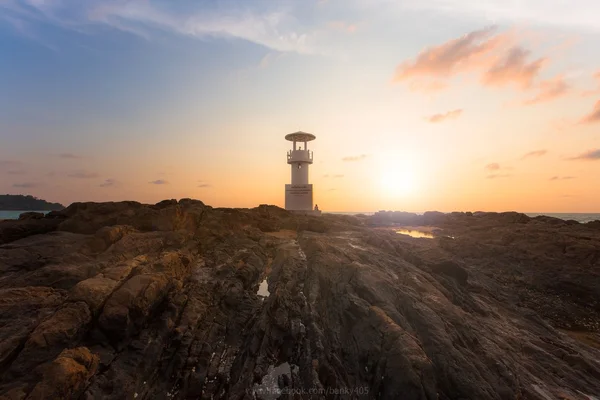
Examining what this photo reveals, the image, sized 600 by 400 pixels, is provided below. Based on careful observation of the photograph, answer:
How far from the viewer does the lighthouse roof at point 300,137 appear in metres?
46.6

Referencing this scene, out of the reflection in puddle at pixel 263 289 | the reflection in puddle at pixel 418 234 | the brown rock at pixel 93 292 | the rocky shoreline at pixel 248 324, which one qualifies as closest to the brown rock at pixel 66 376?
the rocky shoreline at pixel 248 324

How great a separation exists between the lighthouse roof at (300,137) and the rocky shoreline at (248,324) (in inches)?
1272

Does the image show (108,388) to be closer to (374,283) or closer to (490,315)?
(374,283)

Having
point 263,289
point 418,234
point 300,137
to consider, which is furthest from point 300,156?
point 263,289

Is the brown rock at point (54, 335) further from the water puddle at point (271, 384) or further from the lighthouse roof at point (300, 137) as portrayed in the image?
the lighthouse roof at point (300, 137)

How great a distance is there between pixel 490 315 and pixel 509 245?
15.7m

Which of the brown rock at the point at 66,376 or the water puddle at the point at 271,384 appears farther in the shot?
the water puddle at the point at 271,384

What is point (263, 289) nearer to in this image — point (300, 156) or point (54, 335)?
point (54, 335)

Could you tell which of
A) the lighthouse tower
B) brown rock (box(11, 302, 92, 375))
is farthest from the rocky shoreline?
the lighthouse tower

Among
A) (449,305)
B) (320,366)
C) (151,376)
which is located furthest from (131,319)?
(449,305)

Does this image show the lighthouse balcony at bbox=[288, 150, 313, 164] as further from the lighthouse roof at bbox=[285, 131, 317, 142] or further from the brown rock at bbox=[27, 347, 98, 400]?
the brown rock at bbox=[27, 347, 98, 400]

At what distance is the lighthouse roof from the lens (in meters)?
46.6

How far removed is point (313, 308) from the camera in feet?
35.5

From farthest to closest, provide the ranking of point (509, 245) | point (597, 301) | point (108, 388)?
point (509, 245) → point (597, 301) → point (108, 388)
